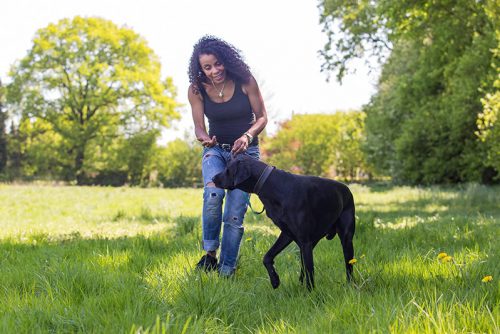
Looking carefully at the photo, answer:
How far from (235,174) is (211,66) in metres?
1.46

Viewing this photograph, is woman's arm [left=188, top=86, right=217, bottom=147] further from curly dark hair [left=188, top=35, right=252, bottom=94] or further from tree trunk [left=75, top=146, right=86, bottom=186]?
tree trunk [left=75, top=146, right=86, bottom=186]

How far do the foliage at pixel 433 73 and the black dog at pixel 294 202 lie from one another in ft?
36.0

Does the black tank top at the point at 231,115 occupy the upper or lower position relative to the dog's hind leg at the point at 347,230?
upper

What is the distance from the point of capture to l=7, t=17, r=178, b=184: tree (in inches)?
1698

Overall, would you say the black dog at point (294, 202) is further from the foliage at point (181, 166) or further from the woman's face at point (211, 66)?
the foliage at point (181, 166)

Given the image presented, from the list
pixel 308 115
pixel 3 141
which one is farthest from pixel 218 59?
pixel 308 115

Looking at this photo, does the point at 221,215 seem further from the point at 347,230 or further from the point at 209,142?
the point at 347,230

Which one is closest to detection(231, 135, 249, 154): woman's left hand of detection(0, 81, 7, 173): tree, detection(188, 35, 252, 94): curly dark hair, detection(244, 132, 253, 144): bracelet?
detection(244, 132, 253, 144): bracelet

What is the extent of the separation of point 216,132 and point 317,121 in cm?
6121

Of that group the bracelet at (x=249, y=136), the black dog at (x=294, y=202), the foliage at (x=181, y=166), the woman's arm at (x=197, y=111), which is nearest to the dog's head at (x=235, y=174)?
the black dog at (x=294, y=202)

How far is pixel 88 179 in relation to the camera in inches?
1828

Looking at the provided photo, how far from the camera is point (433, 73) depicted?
953 inches

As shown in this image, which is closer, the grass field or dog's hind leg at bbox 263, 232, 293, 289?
the grass field

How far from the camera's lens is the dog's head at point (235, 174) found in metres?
4.14
